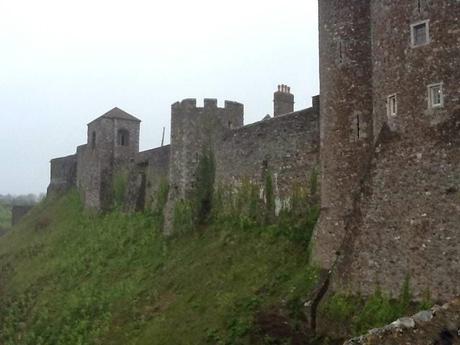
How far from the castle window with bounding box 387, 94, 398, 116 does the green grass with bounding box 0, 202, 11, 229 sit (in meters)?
63.7

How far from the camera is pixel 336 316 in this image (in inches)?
649

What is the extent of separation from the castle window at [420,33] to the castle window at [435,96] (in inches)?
46.7

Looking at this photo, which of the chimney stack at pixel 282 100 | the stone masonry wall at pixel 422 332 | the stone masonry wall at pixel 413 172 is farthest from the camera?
the chimney stack at pixel 282 100

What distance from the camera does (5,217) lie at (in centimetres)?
8681

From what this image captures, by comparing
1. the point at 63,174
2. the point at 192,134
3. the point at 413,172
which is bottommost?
the point at 413,172

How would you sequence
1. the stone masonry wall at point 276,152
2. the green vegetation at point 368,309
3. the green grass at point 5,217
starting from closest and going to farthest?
1. the green vegetation at point 368,309
2. the stone masonry wall at point 276,152
3. the green grass at point 5,217

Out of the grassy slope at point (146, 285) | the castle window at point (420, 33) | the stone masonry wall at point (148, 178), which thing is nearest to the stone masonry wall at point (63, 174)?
the grassy slope at point (146, 285)

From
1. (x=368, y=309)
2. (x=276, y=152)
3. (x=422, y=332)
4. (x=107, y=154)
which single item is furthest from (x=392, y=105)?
(x=107, y=154)

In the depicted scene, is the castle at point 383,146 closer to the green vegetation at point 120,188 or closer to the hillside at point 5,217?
the green vegetation at point 120,188

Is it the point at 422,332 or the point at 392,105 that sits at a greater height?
the point at 392,105

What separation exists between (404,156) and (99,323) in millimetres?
14843

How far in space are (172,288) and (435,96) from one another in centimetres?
1301

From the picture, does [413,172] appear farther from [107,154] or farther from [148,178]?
[107,154]

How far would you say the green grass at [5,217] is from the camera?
76.6m
